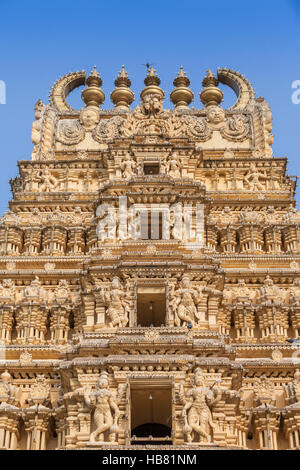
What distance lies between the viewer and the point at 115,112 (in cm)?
3662

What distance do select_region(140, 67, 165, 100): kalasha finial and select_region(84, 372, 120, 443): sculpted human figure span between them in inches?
767

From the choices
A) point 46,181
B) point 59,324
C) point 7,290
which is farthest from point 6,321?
point 46,181

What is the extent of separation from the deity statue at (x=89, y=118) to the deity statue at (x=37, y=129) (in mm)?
1927

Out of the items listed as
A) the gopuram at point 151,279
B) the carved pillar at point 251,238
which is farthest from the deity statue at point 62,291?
the carved pillar at point 251,238

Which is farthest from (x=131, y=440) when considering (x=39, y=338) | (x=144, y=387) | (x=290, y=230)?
(x=290, y=230)

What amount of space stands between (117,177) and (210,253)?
5.64m

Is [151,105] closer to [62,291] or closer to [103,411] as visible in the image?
[62,291]

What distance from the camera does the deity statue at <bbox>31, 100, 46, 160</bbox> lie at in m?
34.7

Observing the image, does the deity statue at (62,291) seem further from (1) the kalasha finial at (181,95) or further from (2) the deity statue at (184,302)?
(1) the kalasha finial at (181,95)

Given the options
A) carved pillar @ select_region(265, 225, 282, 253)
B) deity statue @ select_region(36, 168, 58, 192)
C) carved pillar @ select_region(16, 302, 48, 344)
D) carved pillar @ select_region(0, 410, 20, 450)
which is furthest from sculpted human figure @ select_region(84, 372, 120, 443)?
deity statue @ select_region(36, 168, 58, 192)

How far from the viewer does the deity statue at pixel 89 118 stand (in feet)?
118

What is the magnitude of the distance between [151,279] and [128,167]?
7.31 metres

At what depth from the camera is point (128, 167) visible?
31.3 m
